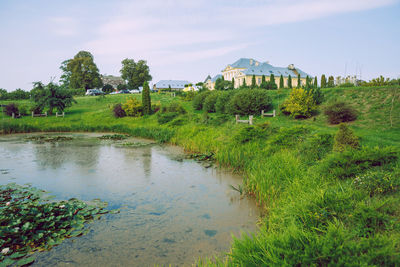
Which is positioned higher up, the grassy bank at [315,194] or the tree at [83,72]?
the tree at [83,72]

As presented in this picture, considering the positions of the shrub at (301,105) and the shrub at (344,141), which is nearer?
the shrub at (344,141)

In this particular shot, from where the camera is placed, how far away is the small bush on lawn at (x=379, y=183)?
166 inches

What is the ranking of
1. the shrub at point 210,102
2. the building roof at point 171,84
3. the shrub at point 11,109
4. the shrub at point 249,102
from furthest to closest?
1. the building roof at point 171,84
2. the shrub at point 11,109
3. the shrub at point 210,102
4. the shrub at point 249,102

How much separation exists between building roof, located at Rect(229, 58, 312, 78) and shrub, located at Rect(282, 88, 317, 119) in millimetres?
38128

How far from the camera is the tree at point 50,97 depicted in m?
25.5

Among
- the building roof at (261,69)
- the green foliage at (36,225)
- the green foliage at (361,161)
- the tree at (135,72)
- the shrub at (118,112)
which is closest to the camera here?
the green foliage at (36,225)

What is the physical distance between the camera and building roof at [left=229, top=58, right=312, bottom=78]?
56.3 meters

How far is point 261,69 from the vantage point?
190 feet

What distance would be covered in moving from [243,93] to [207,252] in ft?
56.2

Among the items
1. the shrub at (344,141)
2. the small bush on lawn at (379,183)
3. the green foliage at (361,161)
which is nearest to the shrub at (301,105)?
the shrub at (344,141)

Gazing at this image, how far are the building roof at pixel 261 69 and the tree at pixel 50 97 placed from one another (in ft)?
126

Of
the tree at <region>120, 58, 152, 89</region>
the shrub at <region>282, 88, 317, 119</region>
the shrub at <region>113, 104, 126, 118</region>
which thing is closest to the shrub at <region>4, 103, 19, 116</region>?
the shrub at <region>113, 104, 126, 118</region>

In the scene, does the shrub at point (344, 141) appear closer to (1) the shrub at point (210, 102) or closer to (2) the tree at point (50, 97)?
(1) the shrub at point (210, 102)

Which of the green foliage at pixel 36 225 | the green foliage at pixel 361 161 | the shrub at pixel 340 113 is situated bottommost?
the green foliage at pixel 36 225
